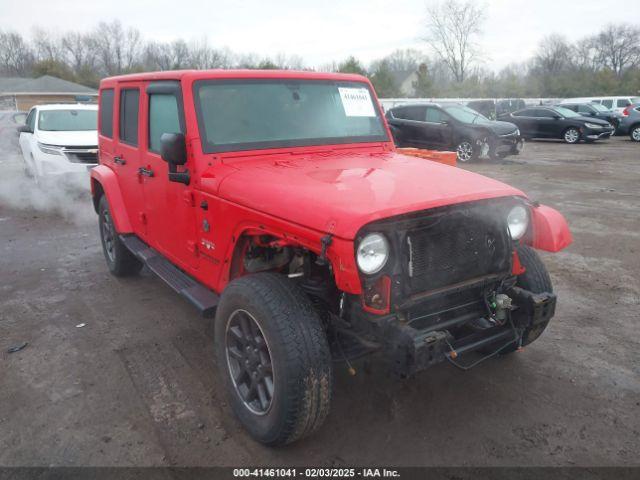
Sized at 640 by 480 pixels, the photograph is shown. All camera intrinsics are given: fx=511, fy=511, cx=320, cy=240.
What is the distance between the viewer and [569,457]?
2.73 meters

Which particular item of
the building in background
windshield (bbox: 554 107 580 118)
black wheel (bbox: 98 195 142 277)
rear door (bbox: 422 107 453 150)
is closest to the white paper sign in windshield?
black wheel (bbox: 98 195 142 277)

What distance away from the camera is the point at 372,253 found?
2477 millimetres

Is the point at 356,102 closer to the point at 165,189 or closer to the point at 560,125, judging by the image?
the point at 165,189

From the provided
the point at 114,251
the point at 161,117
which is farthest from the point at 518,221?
the point at 114,251

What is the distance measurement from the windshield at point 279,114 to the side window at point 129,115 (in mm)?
1154

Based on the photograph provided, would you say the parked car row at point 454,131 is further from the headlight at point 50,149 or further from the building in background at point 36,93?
the building in background at point 36,93

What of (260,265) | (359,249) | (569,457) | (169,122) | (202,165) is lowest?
(569,457)

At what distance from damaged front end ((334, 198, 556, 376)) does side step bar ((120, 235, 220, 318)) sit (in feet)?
3.28

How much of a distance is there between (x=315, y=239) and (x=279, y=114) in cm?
157

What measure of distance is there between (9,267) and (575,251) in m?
6.76

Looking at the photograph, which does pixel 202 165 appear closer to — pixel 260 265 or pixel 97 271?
pixel 260 265

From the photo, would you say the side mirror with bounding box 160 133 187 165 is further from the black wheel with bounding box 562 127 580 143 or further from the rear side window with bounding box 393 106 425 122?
the black wheel with bounding box 562 127 580 143

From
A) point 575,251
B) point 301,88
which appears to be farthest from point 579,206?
point 301,88

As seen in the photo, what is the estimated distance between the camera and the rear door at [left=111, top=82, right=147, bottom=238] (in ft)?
14.5
